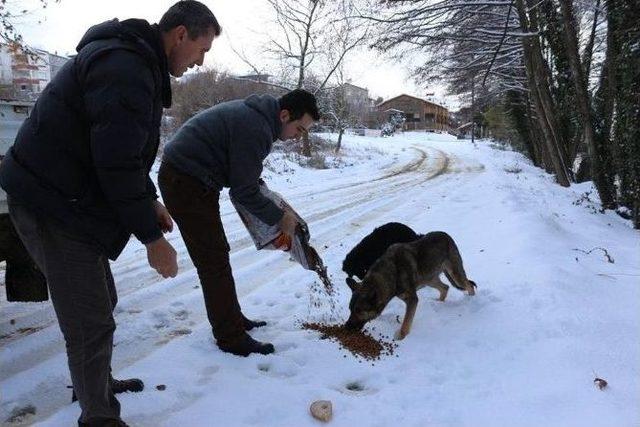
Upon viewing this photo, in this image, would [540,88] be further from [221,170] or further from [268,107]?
[221,170]

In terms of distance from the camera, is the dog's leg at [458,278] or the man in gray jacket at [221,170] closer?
the man in gray jacket at [221,170]

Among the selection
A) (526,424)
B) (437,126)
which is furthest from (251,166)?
(437,126)

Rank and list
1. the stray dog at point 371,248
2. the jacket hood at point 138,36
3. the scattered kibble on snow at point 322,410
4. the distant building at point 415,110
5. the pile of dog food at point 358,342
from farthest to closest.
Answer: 1. the distant building at point 415,110
2. the stray dog at point 371,248
3. the pile of dog food at point 358,342
4. the scattered kibble on snow at point 322,410
5. the jacket hood at point 138,36

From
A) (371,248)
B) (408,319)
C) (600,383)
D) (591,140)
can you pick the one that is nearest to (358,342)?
(408,319)

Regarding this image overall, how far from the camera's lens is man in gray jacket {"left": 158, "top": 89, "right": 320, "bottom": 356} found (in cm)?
339

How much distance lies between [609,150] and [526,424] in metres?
10.5

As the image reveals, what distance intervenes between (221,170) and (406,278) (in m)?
2.02

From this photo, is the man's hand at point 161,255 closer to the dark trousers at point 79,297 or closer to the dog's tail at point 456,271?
the dark trousers at point 79,297

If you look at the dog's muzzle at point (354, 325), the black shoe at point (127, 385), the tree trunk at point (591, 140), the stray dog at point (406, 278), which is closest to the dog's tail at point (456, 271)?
the stray dog at point (406, 278)

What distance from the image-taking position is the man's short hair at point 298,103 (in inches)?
141

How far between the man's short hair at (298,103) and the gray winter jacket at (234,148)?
0.07 m

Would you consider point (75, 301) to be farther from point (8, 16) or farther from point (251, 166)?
point (8, 16)

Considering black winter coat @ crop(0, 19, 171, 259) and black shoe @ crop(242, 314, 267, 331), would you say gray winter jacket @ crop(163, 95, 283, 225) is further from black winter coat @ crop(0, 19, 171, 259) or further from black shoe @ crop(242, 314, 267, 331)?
black shoe @ crop(242, 314, 267, 331)

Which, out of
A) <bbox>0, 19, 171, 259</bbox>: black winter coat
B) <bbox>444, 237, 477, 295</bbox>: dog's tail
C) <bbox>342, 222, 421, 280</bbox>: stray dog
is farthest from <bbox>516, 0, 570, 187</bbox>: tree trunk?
<bbox>0, 19, 171, 259</bbox>: black winter coat
